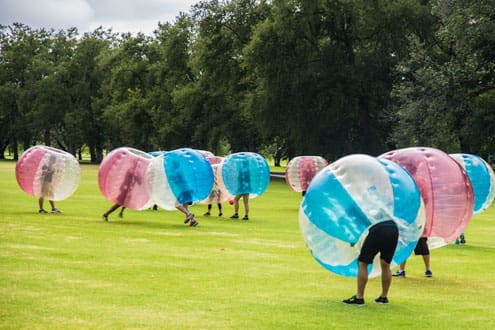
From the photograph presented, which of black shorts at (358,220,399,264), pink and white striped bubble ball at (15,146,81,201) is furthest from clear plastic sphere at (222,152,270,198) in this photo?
black shorts at (358,220,399,264)

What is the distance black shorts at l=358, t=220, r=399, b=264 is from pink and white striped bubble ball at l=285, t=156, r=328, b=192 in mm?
17852

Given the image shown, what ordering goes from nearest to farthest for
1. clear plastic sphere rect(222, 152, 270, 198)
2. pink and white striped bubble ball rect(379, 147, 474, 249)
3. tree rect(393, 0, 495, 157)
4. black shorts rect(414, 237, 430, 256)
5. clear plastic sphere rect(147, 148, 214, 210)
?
pink and white striped bubble ball rect(379, 147, 474, 249) < black shorts rect(414, 237, 430, 256) < clear plastic sphere rect(147, 148, 214, 210) < clear plastic sphere rect(222, 152, 270, 198) < tree rect(393, 0, 495, 157)

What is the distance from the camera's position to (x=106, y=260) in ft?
43.9

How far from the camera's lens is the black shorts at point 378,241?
9.76 meters

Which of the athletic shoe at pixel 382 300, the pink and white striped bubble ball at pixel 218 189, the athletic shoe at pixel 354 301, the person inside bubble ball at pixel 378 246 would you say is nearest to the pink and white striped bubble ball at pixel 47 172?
the pink and white striped bubble ball at pixel 218 189

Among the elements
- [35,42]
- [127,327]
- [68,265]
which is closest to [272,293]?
[127,327]

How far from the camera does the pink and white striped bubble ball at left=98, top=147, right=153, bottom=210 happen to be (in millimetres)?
20219

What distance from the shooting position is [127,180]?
20.4 metres

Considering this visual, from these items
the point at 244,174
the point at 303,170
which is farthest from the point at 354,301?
the point at 303,170

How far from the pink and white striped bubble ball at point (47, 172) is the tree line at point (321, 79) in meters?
24.0

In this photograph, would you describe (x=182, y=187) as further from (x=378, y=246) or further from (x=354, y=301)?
(x=378, y=246)

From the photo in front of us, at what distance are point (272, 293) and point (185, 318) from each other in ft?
7.22

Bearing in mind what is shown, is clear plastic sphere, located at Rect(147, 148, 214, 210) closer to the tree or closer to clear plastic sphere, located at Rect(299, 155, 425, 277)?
clear plastic sphere, located at Rect(299, 155, 425, 277)

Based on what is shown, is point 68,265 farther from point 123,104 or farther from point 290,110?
point 123,104
